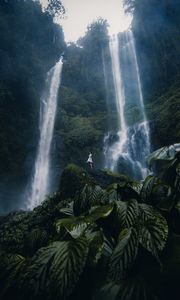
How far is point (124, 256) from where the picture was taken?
61.3 inches

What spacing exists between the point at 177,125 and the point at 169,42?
12.2 meters

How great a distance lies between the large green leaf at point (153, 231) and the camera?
61.5 inches

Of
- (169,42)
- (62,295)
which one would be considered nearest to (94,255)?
(62,295)

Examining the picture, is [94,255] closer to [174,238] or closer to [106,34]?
[174,238]

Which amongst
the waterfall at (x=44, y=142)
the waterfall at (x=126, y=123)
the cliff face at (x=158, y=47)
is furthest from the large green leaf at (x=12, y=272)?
the cliff face at (x=158, y=47)

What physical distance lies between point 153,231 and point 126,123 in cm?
2549

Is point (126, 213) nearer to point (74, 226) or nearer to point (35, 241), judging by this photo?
point (74, 226)

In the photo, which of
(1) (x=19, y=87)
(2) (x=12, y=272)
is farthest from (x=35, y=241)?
(1) (x=19, y=87)

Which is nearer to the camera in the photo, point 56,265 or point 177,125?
point 56,265

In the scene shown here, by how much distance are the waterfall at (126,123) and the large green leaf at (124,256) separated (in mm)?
17521

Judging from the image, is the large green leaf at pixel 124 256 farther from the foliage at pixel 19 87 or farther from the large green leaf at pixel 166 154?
the foliage at pixel 19 87

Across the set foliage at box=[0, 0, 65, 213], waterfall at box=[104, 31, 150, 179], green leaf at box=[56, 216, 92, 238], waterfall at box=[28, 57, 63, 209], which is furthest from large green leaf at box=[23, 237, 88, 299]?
foliage at box=[0, 0, 65, 213]

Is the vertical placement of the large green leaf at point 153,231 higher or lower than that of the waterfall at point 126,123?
lower

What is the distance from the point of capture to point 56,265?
1.55 meters
